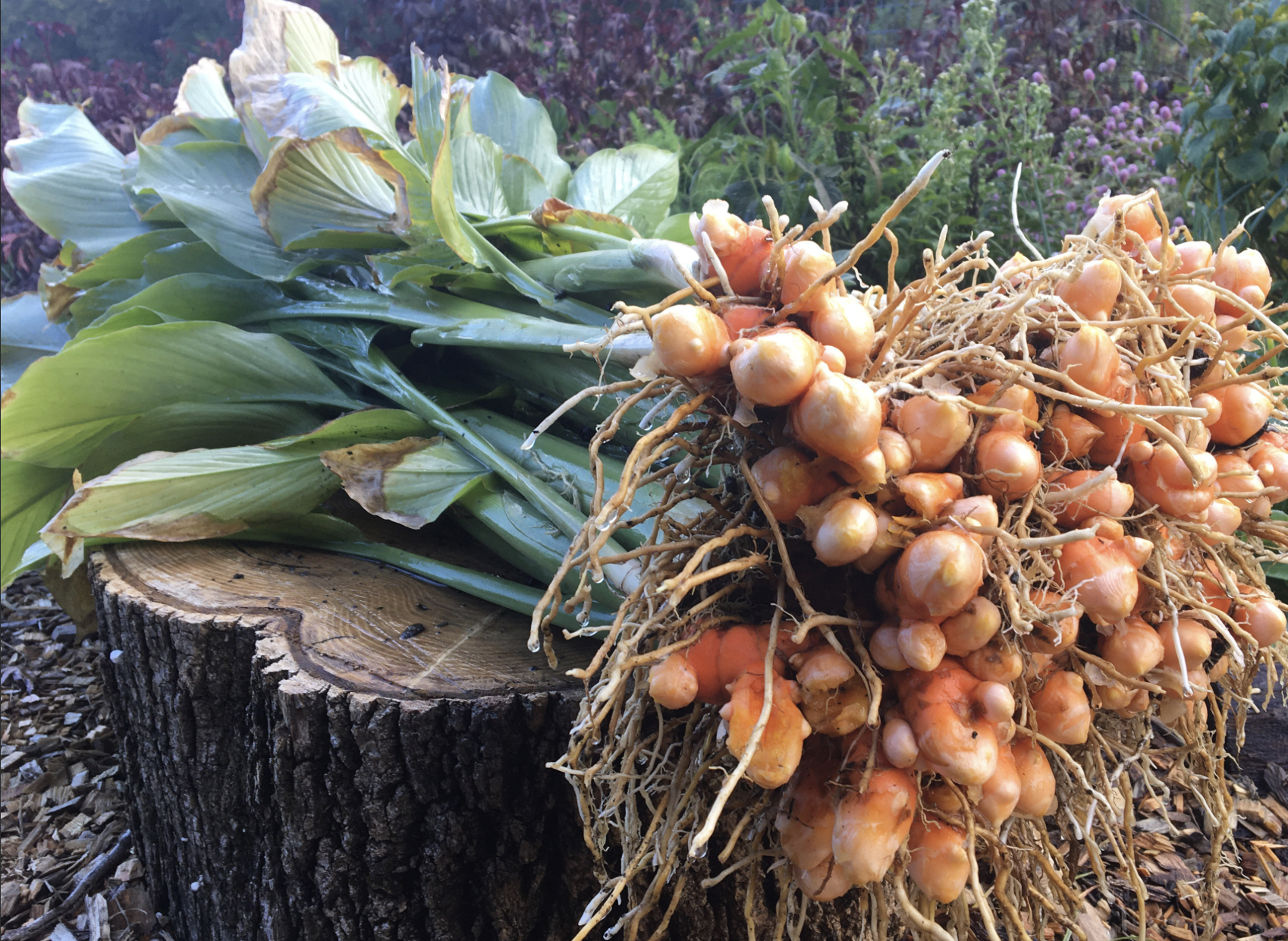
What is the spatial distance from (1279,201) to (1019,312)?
5.83 ft

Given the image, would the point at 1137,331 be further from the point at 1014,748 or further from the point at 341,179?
the point at 341,179

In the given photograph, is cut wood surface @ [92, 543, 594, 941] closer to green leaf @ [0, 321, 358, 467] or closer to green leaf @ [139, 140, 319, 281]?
green leaf @ [0, 321, 358, 467]

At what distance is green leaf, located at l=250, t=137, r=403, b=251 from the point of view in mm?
1293

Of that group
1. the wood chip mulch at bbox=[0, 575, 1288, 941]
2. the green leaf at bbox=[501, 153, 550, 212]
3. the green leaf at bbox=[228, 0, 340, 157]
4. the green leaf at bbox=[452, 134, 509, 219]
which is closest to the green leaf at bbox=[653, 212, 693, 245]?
the green leaf at bbox=[501, 153, 550, 212]

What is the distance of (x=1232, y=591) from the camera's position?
2.60ft

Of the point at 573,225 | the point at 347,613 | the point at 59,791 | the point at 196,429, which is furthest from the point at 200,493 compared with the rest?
the point at 59,791

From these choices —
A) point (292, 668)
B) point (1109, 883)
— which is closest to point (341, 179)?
point (292, 668)

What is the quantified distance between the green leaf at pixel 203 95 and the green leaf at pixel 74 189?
23cm

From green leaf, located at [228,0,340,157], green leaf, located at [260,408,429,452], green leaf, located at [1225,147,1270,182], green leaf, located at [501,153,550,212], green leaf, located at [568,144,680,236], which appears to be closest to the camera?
green leaf, located at [260,408,429,452]

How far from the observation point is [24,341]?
205 cm

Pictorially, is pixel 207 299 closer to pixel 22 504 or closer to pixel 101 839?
pixel 22 504

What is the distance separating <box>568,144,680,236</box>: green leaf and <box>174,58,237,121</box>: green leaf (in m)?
0.82

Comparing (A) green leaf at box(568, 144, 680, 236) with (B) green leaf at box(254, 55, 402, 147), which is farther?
(A) green leaf at box(568, 144, 680, 236)

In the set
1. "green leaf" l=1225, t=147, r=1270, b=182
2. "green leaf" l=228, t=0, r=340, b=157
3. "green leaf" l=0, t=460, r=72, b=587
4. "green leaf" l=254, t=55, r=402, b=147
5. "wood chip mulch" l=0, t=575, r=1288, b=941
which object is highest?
"green leaf" l=228, t=0, r=340, b=157
